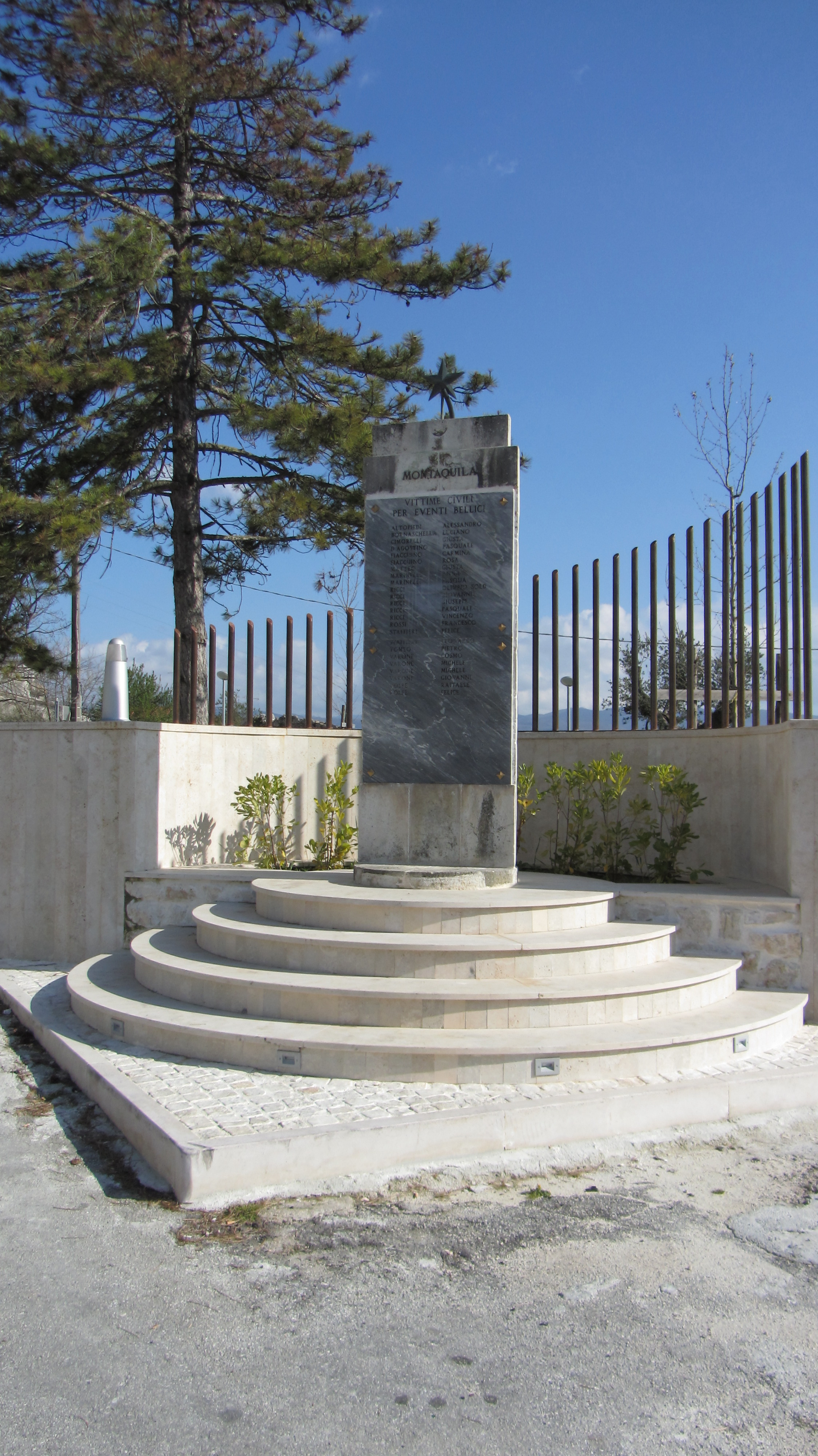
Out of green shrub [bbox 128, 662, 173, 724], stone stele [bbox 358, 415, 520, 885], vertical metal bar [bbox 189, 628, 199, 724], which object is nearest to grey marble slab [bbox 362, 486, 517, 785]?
stone stele [bbox 358, 415, 520, 885]

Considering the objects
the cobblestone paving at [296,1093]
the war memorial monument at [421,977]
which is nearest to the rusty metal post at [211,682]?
the war memorial monument at [421,977]

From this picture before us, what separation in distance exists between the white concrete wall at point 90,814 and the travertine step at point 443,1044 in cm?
212

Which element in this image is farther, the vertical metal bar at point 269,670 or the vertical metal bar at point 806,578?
the vertical metal bar at point 269,670

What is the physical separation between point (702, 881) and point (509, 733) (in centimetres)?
199

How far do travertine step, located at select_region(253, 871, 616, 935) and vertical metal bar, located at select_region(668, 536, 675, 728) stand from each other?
2.33m

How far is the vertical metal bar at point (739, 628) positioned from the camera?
7.42m

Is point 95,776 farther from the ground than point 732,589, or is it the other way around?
point 732,589

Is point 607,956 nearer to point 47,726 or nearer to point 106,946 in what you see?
point 106,946

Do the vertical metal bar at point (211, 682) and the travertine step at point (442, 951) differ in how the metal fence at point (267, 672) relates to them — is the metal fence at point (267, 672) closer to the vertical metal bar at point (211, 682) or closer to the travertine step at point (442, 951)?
the vertical metal bar at point (211, 682)

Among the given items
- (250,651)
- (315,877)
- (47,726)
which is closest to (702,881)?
(315,877)

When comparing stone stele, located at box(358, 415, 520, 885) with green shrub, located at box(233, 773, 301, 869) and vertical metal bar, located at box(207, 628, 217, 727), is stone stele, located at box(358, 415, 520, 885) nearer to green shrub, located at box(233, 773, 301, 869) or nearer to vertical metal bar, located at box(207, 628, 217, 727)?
green shrub, located at box(233, 773, 301, 869)

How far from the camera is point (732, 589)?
29.6 ft

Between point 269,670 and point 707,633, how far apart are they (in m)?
3.83

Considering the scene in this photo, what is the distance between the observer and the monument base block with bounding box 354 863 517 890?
6.29 meters
